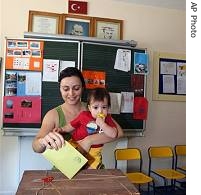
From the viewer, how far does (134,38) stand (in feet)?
10.5

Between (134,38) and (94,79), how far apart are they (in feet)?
2.85

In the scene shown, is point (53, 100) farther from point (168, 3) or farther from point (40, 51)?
point (168, 3)

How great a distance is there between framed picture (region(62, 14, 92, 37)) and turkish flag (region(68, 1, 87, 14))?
61 millimetres

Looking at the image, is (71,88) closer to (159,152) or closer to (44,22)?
(44,22)

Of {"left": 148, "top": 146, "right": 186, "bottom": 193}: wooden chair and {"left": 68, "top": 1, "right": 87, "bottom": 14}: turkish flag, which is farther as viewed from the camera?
{"left": 68, "top": 1, "right": 87, "bottom": 14}: turkish flag

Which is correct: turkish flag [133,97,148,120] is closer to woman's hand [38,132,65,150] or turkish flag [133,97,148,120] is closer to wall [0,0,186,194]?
wall [0,0,186,194]

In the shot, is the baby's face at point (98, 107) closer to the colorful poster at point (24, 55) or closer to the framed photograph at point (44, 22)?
the colorful poster at point (24, 55)

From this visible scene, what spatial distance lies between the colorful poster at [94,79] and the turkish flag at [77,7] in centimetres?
80

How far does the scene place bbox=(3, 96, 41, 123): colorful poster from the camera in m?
2.60

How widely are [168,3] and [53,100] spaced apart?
1.95m

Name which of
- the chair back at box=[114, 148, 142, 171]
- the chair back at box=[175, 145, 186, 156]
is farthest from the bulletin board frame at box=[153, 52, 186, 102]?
the chair back at box=[114, 148, 142, 171]

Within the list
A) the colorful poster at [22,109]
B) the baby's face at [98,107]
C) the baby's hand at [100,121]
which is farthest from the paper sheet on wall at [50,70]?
the baby's hand at [100,121]

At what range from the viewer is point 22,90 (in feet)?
8.67
